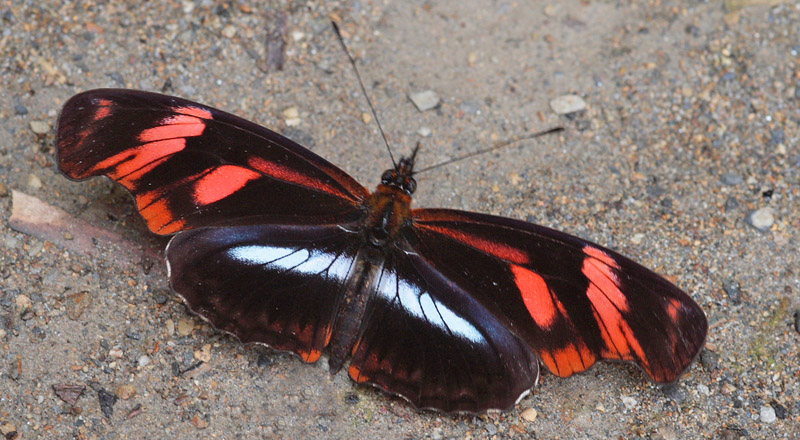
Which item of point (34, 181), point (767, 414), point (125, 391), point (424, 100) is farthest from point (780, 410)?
point (34, 181)

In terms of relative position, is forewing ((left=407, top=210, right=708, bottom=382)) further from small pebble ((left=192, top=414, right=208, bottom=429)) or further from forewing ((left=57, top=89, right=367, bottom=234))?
small pebble ((left=192, top=414, right=208, bottom=429))

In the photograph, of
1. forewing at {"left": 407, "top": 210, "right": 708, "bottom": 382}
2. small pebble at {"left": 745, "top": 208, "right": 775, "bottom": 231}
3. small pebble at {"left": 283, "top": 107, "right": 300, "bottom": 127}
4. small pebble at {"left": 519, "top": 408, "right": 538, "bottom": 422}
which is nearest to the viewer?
forewing at {"left": 407, "top": 210, "right": 708, "bottom": 382}

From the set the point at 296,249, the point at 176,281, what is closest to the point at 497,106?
the point at 296,249

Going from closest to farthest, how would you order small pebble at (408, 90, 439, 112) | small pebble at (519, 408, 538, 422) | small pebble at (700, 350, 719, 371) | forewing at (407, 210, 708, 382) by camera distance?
forewing at (407, 210, 708, 382) < small pebble at (519, 408, 538, 422) < small pebble at (700, 350, 719, 371) < small pebble at (408, 90, 439, 112)

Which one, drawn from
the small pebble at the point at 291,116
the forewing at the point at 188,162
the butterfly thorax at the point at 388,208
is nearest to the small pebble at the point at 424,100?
the small pebble at the point at 291,116

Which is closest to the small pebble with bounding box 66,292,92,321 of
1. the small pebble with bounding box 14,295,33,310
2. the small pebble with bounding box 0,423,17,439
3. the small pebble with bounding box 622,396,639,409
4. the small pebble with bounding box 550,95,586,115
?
the small pebble with bounding box 14,295,33,310

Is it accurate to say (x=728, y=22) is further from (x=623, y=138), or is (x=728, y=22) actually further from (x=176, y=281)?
(x=176, y=281)
